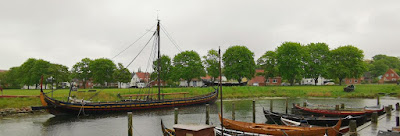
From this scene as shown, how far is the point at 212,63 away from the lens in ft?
284

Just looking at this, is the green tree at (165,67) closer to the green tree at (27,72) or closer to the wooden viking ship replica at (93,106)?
the green tree at (27,72)

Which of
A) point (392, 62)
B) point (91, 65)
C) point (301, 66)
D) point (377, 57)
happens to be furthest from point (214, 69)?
point (377, 57)

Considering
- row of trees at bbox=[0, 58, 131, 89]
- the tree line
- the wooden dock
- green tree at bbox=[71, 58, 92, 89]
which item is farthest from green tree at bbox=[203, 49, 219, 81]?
the wooden dock

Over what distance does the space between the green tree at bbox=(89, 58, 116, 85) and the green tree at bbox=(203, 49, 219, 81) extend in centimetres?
3081

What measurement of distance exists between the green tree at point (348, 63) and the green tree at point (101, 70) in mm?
67705

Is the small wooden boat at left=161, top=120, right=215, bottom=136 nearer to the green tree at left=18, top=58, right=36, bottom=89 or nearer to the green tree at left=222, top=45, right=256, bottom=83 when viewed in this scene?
the green tree at left=222, top=45, right=256, bottom=83

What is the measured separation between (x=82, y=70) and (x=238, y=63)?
4979 cm

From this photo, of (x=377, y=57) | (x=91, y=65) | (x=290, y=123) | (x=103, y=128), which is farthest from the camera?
(x=377, y=57)

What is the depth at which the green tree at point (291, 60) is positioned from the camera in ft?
247

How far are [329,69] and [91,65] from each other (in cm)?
7341

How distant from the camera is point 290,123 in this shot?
19.6 meters

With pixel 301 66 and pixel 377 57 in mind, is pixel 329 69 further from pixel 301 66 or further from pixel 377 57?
pixel 377 57

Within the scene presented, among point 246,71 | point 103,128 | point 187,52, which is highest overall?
point 187,52

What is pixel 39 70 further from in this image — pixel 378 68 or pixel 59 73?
pixel 378 68
